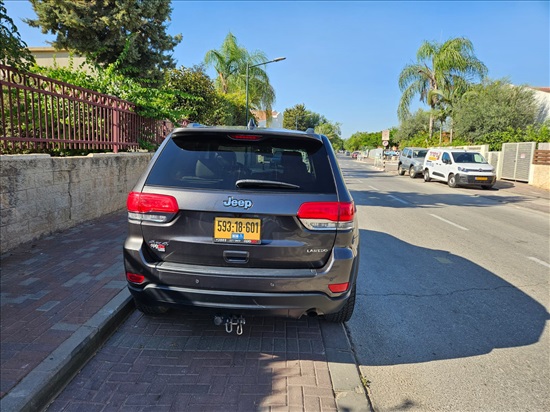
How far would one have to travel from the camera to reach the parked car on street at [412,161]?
24.5 meters

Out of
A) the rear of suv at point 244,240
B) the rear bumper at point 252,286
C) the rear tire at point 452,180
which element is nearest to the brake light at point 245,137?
the rear of suv at point 244,240

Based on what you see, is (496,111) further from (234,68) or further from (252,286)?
(252,286)

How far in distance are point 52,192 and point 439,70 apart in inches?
1394

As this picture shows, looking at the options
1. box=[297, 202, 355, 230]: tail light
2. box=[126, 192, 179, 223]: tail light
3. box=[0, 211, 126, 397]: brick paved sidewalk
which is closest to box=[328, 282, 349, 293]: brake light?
box=[297, 202, 355, 230]: tail light

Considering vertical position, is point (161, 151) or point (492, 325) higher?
point (161, 151)

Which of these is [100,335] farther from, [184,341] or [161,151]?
[161,151]

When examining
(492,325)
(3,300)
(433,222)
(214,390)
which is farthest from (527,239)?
(3,300)

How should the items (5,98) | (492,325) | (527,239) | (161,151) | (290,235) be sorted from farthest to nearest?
(527,239) → (5,98) → (492,325) → (161,151) → (290,235)

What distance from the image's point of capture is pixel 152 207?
115 inches

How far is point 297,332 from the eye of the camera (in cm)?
357

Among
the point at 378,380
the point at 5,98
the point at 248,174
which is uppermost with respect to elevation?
the point at 5,98

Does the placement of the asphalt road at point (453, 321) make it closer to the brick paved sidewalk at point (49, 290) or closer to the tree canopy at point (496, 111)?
the brick paved sidewalk at point (49, 290)

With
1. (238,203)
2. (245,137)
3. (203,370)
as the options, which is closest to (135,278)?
(203,370)

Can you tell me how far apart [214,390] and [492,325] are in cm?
281
